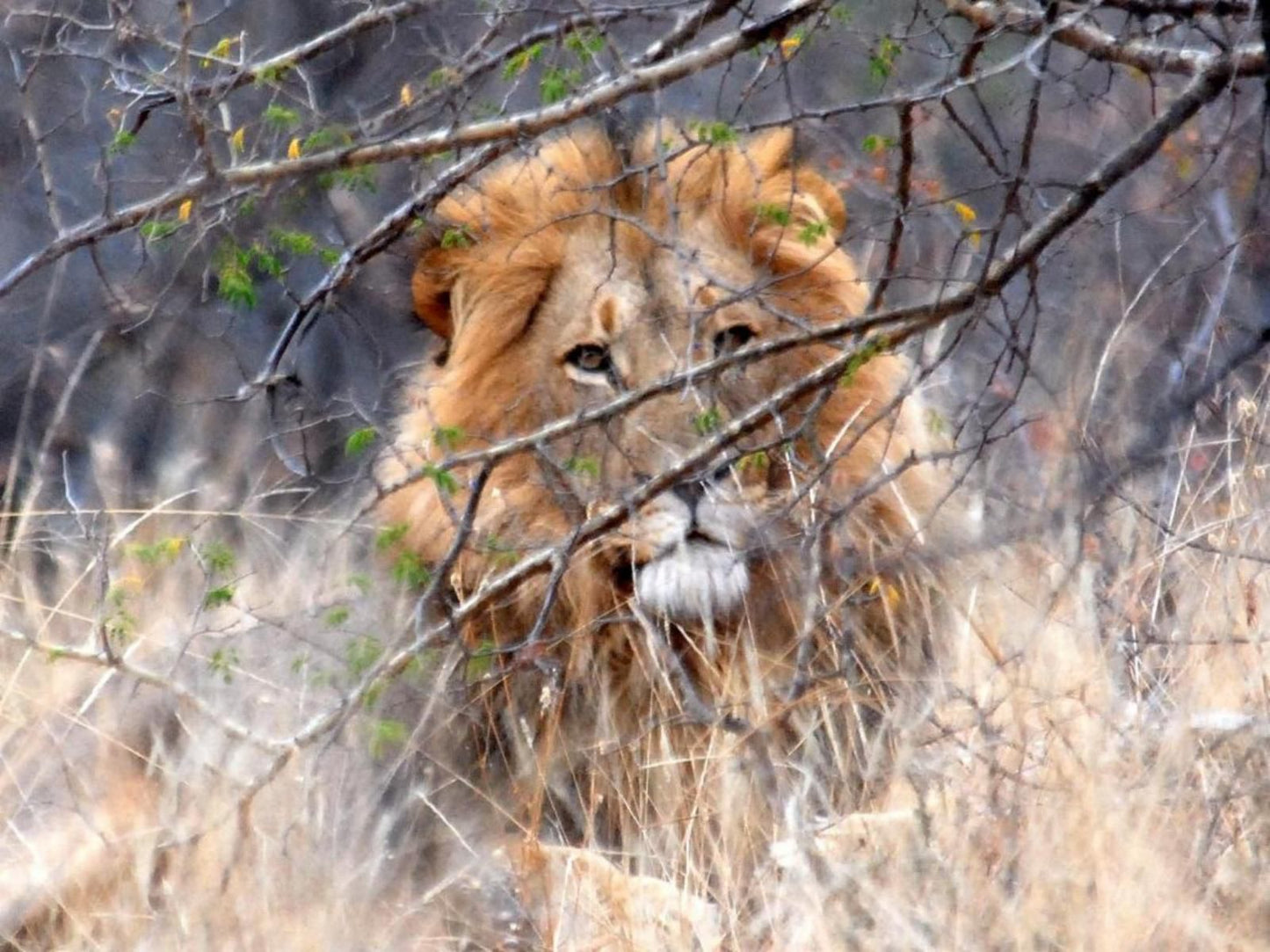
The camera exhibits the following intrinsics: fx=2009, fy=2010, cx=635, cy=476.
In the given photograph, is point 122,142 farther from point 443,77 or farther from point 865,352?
point 865,352

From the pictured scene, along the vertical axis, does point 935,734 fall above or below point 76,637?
below

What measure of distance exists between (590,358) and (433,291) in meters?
0.49

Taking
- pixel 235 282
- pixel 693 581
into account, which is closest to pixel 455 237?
pixel 235 282

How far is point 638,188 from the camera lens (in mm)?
4945

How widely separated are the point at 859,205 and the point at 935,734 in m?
3.33

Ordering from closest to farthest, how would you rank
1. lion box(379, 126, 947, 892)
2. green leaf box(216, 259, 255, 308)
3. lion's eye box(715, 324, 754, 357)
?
1. green leaf box(216, 259, 255, 308)
2. lion box(379, 126, 947, 892)
3. lion's eye box(715, 324, 754, 357)

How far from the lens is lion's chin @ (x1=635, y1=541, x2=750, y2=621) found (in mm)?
4461

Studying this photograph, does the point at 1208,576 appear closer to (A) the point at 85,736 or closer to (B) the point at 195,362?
(A) the point at 85,736

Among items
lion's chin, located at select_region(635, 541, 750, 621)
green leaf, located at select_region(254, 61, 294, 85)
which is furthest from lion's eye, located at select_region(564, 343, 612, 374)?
green leaf, located at select_region(254, 61, 294, 85)

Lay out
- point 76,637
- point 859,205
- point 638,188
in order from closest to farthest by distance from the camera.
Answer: point 638,188
point 76,637
point 859,205

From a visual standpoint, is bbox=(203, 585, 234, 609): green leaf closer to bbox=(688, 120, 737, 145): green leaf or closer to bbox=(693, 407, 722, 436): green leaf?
bbox=(693, 407, 722, 436): green leaf

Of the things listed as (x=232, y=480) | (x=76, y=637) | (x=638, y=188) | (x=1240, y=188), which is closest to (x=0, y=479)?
(x=232, y=480)

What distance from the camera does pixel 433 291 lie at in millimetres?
5172

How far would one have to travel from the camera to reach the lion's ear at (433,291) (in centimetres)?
512
